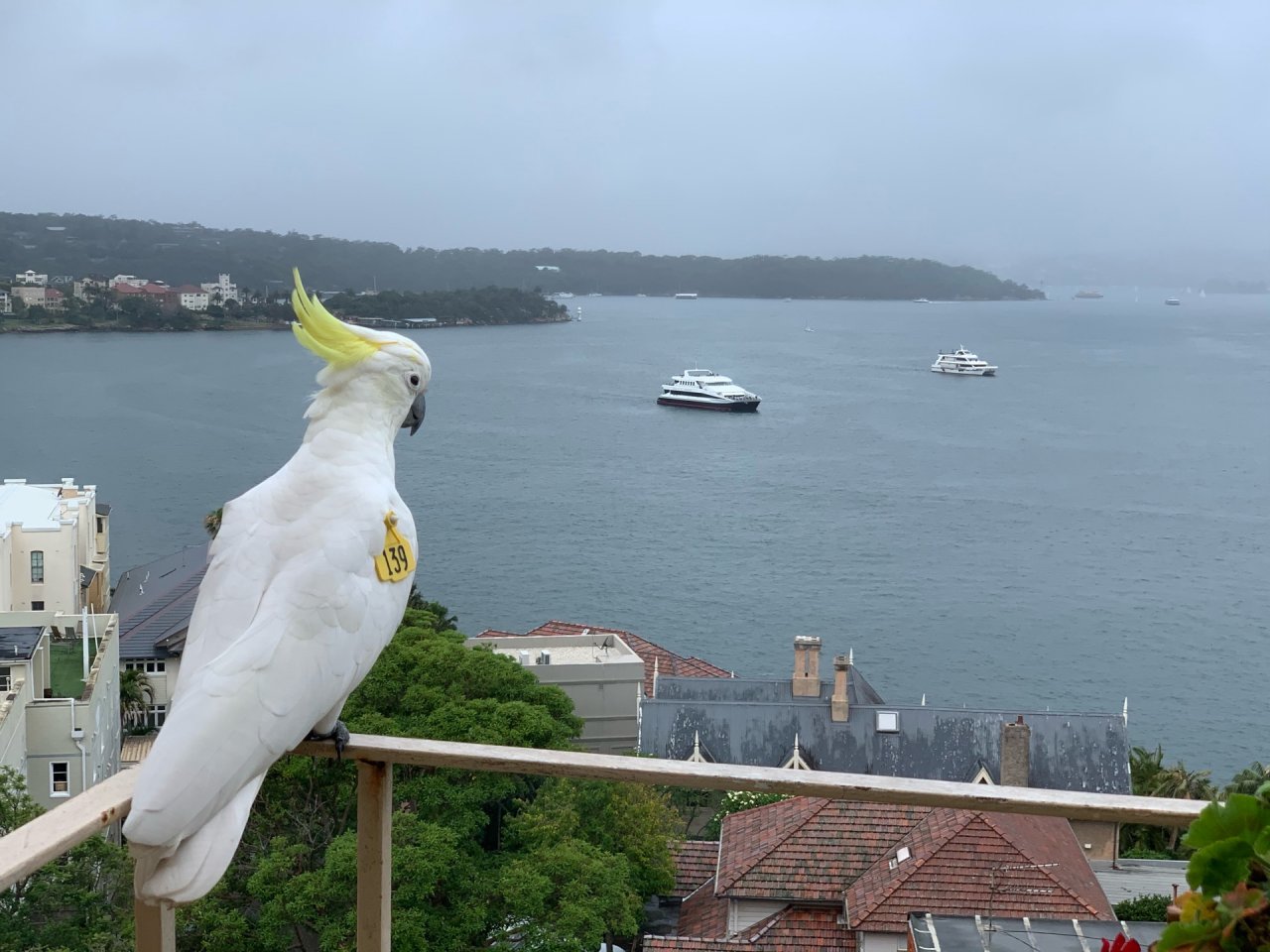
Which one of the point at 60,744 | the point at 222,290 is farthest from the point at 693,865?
the point at 222,290

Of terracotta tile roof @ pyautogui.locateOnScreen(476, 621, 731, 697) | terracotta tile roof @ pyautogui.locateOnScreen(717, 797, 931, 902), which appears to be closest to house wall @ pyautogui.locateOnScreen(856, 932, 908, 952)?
terracotta tile roof @ pyautogui.locateOnScreen(717, 797, 931, 902)

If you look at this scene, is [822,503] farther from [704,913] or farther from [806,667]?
[704,913]

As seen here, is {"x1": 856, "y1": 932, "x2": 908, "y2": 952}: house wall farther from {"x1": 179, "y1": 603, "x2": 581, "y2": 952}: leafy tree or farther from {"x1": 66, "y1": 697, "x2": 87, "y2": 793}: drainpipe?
{"x1": 66, "y1": 697, "x2": 87, "y2": 793}: drainpipe

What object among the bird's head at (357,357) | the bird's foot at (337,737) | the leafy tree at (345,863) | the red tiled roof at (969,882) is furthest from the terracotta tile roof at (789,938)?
the bird's foot at (337,737)

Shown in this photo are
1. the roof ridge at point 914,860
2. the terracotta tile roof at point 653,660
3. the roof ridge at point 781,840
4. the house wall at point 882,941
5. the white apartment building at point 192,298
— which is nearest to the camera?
the house wall at point 882,941

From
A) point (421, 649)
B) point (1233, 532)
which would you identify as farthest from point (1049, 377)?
point (421, 649)

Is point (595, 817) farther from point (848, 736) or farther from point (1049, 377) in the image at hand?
point (1049, 377)

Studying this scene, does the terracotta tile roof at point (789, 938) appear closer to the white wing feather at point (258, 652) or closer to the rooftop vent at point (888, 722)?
the white wing feather at point (258, 652)

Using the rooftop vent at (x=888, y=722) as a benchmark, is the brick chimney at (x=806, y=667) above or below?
above
